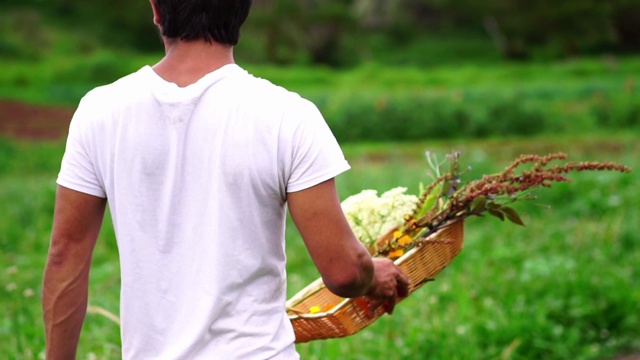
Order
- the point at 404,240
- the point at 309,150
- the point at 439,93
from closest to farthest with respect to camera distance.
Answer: the point at 309,150 < the point at 404,240 < the point at 439,93

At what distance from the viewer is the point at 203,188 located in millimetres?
2209

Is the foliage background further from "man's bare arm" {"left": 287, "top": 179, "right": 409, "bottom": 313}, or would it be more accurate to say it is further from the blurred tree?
"man's bare arm" {"left": 287, "top": 179, "right": 409, "bottom": 313}

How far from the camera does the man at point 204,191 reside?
218 centimetres

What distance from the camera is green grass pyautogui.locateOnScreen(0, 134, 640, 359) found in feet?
18.1

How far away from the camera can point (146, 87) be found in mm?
2238

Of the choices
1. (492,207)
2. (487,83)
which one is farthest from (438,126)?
(492,207)

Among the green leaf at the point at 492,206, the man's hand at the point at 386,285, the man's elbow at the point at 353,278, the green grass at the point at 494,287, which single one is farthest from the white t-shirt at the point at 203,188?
the green grass at the point at 494,287

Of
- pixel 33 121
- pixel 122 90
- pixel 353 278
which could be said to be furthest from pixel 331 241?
pixel 33 121

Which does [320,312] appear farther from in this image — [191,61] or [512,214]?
[191,61]

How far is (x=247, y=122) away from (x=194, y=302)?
0.40 metres

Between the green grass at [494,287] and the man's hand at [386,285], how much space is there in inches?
109

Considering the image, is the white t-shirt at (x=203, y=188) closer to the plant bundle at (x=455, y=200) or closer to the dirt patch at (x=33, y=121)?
the plant bundle at (x=455, y=200)

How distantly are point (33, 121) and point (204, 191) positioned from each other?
877 inches

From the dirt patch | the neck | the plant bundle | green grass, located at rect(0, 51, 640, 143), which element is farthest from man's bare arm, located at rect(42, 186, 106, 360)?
the dirt patch
